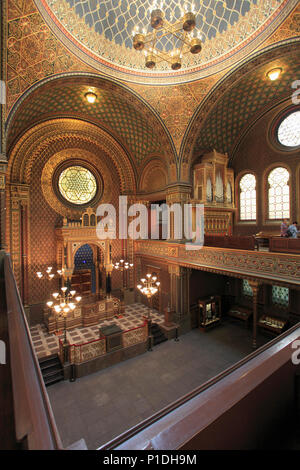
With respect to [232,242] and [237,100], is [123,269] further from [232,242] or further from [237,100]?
[237,100]

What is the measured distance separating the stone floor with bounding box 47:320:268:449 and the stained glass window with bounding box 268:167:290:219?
255 inches

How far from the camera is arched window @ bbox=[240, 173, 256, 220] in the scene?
12945 mm

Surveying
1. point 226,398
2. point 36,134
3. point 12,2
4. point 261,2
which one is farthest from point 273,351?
point 36,134

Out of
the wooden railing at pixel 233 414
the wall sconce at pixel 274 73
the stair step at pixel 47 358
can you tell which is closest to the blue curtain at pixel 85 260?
the stair step at pixel 47 358

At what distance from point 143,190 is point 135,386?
1118 centimetres

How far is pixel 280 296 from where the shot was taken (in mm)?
11398

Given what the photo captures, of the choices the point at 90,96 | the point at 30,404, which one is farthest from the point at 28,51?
the point at 30,404

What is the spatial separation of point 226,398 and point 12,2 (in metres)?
10.5

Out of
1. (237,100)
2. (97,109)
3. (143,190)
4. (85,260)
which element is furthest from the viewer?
(143,190)

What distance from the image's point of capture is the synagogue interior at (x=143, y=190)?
24.7 ft

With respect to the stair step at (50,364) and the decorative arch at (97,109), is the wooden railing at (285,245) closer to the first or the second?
the decorative arch at (97,109)

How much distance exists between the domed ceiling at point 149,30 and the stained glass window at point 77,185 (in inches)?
219

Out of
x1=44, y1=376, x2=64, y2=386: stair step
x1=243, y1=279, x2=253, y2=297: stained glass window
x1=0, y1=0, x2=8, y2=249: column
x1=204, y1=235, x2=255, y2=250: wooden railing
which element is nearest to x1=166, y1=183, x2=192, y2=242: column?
x1=204, y1=235, x2=255, y2=250: wooden railing

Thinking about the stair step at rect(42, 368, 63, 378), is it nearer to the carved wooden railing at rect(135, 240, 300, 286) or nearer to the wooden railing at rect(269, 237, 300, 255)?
the carved wooden railing at rect(135, 240, 300, 286)
